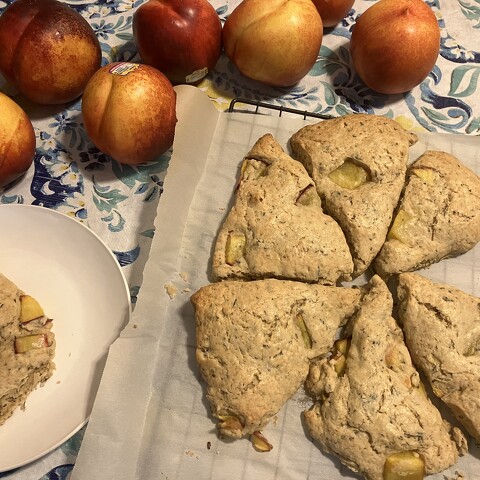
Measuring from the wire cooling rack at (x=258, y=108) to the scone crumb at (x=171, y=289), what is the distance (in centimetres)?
65

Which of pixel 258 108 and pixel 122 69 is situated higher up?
pixel 122 69

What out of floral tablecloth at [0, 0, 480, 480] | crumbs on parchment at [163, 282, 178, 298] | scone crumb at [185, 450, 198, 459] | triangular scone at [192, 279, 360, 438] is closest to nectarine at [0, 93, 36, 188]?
floral tablecloth at [0, 0, 480, 480]

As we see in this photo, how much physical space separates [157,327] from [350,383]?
0.52m

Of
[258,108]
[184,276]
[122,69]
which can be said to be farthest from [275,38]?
[184,276]

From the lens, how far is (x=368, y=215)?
142cm

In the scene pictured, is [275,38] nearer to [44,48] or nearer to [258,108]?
[258,108]

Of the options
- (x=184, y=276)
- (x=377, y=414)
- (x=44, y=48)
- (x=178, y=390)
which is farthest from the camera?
(x=44, y=48)

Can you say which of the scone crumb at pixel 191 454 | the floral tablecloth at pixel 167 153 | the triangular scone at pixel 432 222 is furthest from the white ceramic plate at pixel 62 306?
the triangular scone at pixel 432 222

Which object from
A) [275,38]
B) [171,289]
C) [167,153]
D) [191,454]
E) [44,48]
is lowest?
[191,454]

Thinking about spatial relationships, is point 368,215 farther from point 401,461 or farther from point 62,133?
point 62,133

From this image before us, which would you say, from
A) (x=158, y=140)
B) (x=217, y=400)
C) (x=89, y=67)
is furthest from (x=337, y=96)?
(x=217, y=400)

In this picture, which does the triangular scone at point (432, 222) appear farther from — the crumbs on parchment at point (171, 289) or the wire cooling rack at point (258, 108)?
the crumbs on parchment at point (171, 289)

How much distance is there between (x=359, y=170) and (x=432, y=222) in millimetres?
256

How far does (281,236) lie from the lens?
1.39m
